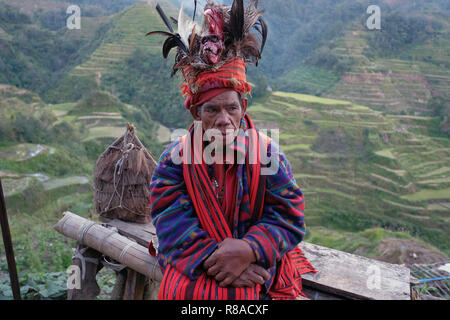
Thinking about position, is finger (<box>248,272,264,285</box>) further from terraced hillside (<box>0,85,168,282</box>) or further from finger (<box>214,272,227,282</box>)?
terraced hillside (<box>0,85,168,282</box>)

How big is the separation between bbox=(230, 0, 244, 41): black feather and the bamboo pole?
4.01 ft

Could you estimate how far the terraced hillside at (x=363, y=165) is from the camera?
15508mm

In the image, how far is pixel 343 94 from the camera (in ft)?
75.2

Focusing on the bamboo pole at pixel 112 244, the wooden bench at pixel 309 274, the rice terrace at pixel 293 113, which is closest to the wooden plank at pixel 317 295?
the wooden bench at pixel 309 274

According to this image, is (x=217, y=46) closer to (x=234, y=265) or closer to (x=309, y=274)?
(x=234, y=265)

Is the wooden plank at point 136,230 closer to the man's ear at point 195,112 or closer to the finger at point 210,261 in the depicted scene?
the finger at point 210,261

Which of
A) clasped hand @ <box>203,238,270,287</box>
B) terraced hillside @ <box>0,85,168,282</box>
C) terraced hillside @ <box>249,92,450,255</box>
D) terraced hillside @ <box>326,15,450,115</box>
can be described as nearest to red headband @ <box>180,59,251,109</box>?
clasped hand @ <box>203,238,270,287</box>

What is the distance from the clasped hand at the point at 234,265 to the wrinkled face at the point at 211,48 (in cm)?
76

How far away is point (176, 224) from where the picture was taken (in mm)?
1578

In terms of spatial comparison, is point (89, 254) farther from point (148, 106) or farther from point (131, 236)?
point (148, 106)

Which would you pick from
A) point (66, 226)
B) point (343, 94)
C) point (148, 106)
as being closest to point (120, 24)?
point (148, 106)

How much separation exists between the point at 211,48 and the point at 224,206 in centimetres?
69

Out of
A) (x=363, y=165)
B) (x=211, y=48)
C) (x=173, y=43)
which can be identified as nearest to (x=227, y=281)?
(x=211, y=48)

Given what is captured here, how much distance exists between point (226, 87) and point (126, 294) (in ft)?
5.19
